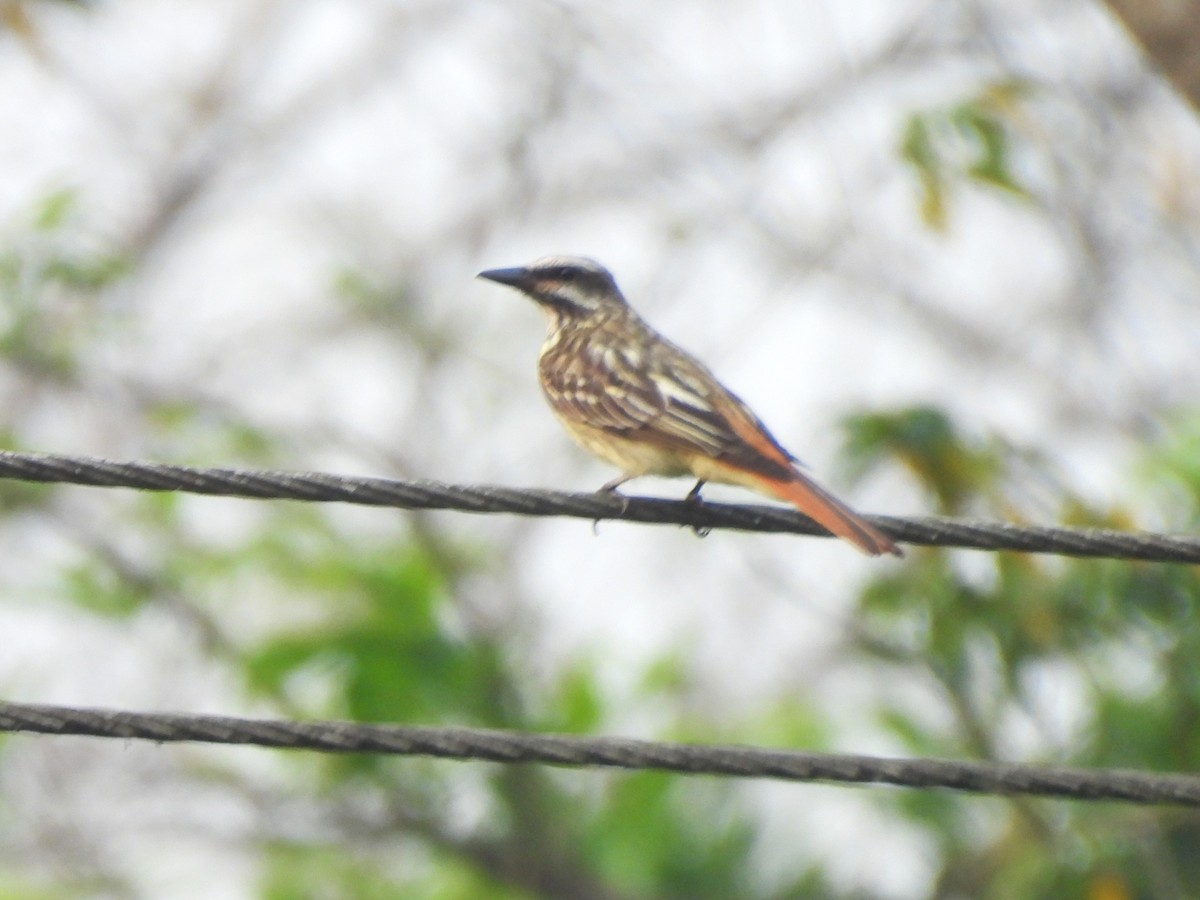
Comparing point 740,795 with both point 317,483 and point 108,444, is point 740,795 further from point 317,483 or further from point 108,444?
point 108,444

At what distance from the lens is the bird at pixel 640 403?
5207 mm

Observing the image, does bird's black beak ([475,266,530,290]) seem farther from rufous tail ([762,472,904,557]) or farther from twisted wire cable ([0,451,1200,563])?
twisted wire cable ([0,451,1200,563])

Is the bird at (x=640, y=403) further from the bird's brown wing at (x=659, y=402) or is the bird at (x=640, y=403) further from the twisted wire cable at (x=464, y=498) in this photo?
the twisted wire cable at (x=464, y=498)

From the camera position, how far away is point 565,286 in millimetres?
7230

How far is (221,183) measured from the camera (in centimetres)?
1797

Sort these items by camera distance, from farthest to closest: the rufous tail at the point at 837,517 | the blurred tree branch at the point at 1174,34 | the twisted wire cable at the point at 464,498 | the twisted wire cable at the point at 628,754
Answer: the blurred tree branch at the point at 1174,34 < the rufous tail at the point at 837,517 < the twisted wire cable at the point at 464,498 < the twisted wire cable at the point at 628,754

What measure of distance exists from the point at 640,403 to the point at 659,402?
3.1 inches

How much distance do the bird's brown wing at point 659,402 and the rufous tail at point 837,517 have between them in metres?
0.19

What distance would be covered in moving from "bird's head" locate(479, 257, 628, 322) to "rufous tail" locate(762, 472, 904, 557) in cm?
231

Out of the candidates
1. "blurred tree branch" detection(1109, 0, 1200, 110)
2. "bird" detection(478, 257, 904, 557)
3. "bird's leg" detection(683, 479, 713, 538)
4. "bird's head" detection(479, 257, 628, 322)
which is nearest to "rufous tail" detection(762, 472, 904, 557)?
"bird" detection(478, 257, 904, 557)

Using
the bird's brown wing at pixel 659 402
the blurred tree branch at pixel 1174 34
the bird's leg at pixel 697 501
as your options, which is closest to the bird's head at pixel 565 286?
the bird's brown wing at pixel 659 402

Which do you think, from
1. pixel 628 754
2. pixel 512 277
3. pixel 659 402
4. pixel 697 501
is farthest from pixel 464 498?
pixel 512 277

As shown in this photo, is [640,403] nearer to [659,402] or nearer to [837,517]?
[659,402]

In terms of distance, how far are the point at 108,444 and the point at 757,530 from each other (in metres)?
11.2
